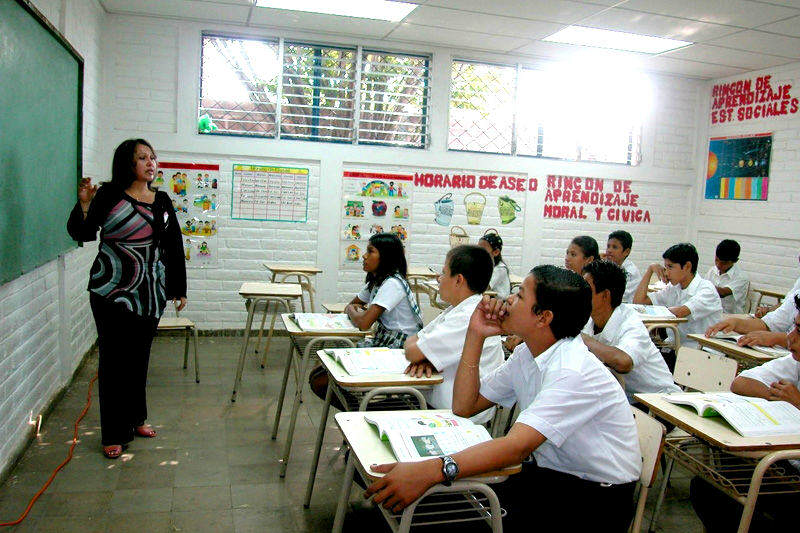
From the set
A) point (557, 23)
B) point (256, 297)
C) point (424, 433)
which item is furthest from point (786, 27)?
point (424, 433)

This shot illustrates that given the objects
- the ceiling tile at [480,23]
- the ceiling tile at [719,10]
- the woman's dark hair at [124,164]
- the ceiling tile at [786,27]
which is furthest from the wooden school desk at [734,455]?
the ceiling tile at [786,27]

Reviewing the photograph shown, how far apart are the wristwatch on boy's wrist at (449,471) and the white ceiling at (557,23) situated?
4229 millimetres

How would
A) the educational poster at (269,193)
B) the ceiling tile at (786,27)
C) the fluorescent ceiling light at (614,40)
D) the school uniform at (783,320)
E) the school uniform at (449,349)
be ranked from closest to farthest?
the school uniform at (449,349), the school uniform at (783,320), the ceiling tile at (786,27), the fluorescent ceiling light at (614,40), the educational poster at (269,193)

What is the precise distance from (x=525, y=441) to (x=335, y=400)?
69.3 inches

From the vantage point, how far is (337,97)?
6.49 metres

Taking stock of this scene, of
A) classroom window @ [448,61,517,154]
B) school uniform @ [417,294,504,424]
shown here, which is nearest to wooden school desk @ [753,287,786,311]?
classroom window @ [448,61,517,154]

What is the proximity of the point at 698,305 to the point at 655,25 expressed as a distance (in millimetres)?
2482

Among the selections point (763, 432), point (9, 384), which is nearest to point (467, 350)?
point (763, 432)

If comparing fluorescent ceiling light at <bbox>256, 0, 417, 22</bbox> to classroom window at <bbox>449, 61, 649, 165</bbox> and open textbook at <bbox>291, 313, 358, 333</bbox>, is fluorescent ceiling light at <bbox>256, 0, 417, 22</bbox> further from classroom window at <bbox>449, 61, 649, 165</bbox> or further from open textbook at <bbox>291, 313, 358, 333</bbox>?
open textbook at <bbox>291, 313, 358, 333</bbox>

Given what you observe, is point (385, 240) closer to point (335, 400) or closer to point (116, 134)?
point (335, 400)

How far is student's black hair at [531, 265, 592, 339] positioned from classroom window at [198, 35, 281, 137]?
492 centimetres

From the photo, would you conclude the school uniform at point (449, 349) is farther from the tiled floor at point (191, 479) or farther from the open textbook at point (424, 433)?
the tiled floor at point (191, 479)

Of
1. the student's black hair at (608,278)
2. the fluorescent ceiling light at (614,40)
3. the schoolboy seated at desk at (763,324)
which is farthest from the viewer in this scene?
the fluorescent ceiling light at (614,40)

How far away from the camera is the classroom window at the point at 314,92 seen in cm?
616
